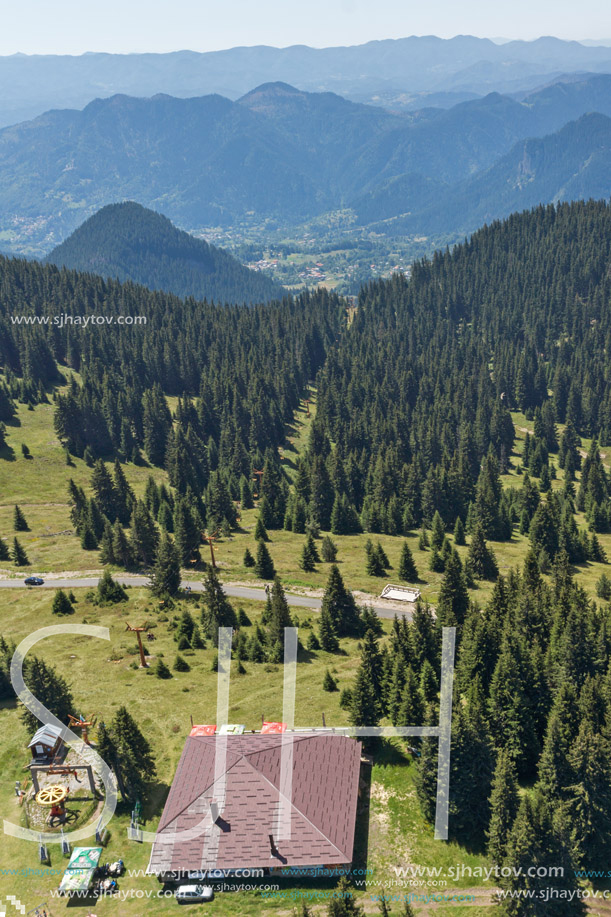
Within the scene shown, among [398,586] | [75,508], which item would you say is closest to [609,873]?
[398,586]

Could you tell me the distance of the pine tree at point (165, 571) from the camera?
4129 inches

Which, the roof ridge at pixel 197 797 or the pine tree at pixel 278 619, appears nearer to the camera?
the roof ridge at pixel 197 797

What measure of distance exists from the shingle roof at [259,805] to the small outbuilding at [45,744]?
1153 cm

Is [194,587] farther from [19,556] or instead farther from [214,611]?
[19,556]

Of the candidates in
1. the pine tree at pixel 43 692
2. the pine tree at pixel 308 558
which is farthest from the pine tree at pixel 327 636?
the pine tree at pixel 43 692

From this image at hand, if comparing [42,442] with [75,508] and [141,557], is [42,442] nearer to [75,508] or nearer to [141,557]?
[75,508]

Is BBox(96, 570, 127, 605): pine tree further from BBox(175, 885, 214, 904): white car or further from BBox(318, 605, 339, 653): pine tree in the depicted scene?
BBox(175, 885, 214, 904): white car

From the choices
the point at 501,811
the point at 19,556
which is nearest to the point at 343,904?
the point at 501,811

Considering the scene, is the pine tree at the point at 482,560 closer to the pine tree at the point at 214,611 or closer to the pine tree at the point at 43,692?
the pine tree at the point at 214,611

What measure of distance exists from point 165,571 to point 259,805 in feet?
173

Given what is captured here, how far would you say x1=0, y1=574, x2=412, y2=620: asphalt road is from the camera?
10638 cm

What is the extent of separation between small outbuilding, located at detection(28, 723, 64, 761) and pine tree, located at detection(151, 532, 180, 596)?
42059mm

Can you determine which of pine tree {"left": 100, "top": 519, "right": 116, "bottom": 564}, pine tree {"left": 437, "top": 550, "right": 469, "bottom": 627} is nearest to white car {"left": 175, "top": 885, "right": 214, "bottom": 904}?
pine tree {"left": 437, "top": 550, "right": 469, "bottom": 627}

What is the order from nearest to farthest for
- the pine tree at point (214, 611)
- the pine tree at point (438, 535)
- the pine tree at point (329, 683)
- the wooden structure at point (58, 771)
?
1. the wooden structure at point (58, 771)
2. the pine tree at point (329, 683)
3. the pine tree at point (214, 611)
4. the pine tree at point (438, 535)
